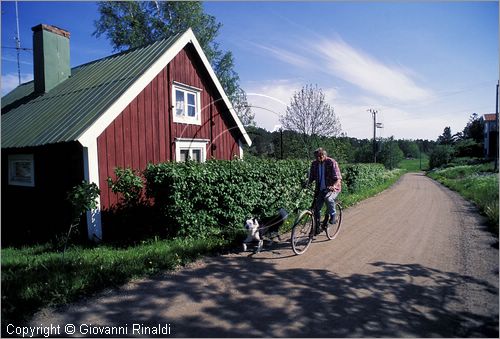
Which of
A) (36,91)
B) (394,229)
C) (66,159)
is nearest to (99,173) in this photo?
(66,159)

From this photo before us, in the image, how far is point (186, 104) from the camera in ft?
34.8

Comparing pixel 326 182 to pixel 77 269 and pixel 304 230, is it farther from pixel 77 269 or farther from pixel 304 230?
pixel 77 269

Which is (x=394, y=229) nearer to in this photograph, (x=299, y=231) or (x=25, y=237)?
(x=299, y=231)

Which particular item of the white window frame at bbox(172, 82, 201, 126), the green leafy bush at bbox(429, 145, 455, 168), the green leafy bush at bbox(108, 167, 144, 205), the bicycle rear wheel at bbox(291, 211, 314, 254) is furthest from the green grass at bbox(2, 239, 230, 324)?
the green leafy bush at bbox(429, 145, 455, 168)

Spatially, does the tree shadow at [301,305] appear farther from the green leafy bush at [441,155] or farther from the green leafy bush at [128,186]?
the green leafy bush at [441,155]

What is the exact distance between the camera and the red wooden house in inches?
294

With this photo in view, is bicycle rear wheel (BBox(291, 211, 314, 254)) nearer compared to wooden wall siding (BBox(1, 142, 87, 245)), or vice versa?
bicycle rear wheel (BBox(291, 211, 314, 254))

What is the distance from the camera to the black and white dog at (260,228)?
5734mm

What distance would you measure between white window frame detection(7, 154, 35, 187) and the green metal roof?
1.61 ft

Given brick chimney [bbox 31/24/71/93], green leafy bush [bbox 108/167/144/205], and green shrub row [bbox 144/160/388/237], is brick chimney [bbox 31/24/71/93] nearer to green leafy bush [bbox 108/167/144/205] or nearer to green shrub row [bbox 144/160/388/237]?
green leafy bush [bbox 108/167/144/205]

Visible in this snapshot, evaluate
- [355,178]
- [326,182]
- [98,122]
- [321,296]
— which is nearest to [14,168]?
[98,122]

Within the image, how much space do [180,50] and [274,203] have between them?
6303mm

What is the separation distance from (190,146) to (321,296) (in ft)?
25.6

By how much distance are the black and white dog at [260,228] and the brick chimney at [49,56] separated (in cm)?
1048
